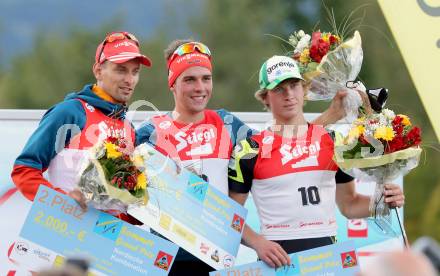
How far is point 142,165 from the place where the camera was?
5.59 meters

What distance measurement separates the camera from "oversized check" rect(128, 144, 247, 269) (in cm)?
582

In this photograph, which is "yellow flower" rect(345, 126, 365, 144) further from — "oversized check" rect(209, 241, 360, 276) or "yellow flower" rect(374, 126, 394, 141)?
"oversized check" rect(209, 241, 360, 276)

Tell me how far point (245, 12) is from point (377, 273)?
1402 inches

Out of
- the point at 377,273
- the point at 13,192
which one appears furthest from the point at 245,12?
the point at 377,273

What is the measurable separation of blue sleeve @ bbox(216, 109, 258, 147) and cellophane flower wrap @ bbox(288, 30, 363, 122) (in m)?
0.38

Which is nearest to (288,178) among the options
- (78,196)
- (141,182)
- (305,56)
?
(305,56)

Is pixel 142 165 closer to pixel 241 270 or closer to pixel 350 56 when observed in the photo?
pixel 241 270

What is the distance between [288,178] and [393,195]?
547mm

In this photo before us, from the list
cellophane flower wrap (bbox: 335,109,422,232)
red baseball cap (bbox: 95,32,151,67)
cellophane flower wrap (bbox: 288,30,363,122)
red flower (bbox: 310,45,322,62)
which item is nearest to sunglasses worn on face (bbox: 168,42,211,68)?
red baseball cap (bbox: 95,32,151,67)

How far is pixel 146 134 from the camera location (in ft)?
20.4

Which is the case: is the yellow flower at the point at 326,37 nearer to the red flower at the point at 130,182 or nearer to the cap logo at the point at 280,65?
the cap logo at the point at 280,65

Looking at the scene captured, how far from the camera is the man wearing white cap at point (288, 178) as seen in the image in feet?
19.4

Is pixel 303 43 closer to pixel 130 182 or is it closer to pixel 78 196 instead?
pixel 130 182

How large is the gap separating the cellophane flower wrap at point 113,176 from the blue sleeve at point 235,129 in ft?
2.39
